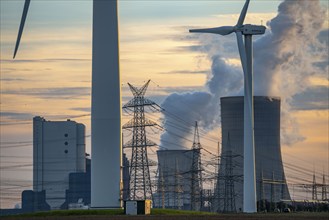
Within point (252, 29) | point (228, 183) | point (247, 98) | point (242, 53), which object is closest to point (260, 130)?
point (228, 183)

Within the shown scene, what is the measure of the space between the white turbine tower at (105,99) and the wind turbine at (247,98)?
9.17m

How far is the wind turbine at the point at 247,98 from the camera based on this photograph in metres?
87.5

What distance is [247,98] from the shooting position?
8825cm

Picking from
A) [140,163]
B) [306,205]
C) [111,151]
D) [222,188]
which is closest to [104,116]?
[111,151]

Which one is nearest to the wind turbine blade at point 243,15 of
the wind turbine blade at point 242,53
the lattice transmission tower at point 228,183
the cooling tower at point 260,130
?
the wind turbine blade at point 242,53

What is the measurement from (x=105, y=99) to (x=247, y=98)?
1453cm

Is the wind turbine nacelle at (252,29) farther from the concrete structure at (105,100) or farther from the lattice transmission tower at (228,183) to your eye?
the lattice transmission tower at (228,183)

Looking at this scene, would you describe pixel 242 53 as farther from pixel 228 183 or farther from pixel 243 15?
pixel 228 183

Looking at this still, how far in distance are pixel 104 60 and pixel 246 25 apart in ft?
51.5

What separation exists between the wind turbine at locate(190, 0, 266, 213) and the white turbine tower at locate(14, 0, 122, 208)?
917 cm

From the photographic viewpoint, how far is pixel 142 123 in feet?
363

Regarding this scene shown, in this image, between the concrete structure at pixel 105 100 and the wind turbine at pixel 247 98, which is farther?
the wind turbine at pixel 247 98

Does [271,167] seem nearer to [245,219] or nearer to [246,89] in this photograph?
[246,89]

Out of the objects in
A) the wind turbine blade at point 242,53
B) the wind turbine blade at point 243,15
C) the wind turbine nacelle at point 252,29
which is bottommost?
the wind turbine blade at point 242,53
